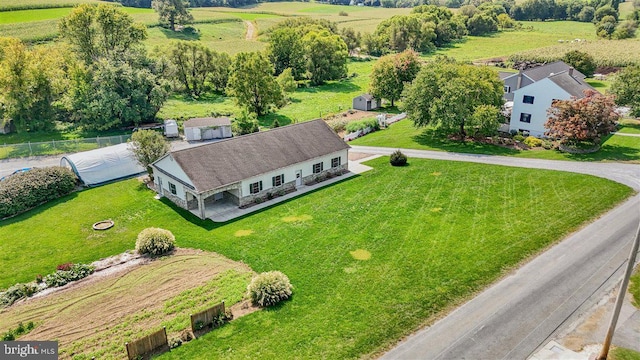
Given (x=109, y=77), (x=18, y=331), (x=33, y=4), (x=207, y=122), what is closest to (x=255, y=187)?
(x=18, y=331)

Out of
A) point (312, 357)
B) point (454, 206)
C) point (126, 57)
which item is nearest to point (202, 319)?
point (312, 357)

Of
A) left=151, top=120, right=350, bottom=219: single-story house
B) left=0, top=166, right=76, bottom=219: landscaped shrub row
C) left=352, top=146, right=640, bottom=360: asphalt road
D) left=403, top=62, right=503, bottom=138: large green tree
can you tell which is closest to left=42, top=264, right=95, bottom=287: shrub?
left=151, top=120, right=350, bottom=219: single-story house

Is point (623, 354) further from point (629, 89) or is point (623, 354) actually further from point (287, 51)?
point (287, 51)

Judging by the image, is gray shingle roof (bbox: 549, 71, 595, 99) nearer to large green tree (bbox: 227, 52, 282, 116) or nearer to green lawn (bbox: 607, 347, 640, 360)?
green lawn (bbox: 607, 347, 640, 360)

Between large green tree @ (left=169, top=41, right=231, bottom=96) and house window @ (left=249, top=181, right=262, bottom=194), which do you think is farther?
large green tree @ (left=169, top=41, right=231, bottom=96)

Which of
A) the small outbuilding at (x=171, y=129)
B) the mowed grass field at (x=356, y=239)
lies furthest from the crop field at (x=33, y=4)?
the mowed grass field at (x=356, y=239)

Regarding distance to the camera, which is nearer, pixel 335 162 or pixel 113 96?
pixel 335 162

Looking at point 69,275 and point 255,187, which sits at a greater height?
point 255,187
